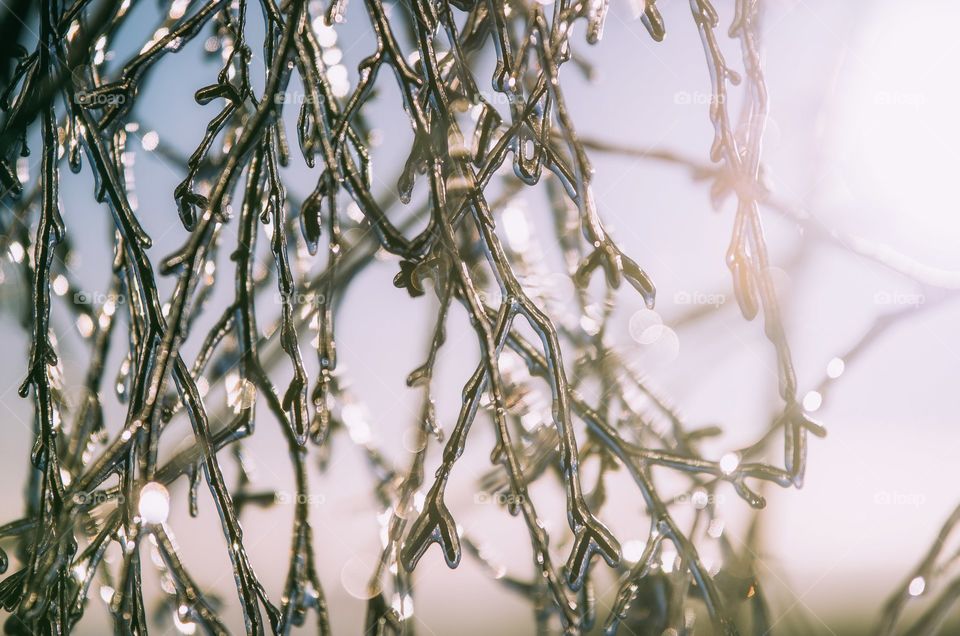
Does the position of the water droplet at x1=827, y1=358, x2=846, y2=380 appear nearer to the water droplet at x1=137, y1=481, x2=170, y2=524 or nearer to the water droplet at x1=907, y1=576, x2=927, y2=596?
the water droplet at x1=907, y1=576, x2=927, y2=596

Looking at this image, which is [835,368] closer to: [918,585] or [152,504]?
[918,585]

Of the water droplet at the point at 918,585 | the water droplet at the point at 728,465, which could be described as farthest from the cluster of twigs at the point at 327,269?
the water droplet at the point at 918,585

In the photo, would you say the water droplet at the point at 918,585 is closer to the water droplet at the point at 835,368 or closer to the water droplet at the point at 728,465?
the water droplet at the point at 835,368

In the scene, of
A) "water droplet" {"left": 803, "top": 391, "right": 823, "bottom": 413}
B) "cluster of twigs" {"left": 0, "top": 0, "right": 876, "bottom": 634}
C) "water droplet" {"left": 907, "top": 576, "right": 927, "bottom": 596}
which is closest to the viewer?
"cluster of twigs" {"left": 0, "top": 0, "right": 876, "bottom": 634}

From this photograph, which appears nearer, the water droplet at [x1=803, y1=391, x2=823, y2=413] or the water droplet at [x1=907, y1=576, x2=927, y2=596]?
the water droplet at [x1=803, y1=391, x2=823, y2=413]

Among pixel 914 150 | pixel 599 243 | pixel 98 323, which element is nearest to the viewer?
pixel 599 243

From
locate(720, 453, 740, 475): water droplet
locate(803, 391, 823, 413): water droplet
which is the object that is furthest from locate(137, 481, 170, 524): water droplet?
locate(803, 391, 823, 413): water droplet

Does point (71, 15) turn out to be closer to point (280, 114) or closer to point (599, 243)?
point (280, 114)

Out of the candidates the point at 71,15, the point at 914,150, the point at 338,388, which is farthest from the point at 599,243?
the point at 914,150

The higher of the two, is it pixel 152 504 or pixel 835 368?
pixel 835 368

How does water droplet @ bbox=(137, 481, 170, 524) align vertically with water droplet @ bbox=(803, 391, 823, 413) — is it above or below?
below

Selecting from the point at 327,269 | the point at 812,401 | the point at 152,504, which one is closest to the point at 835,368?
the point at 812,401
